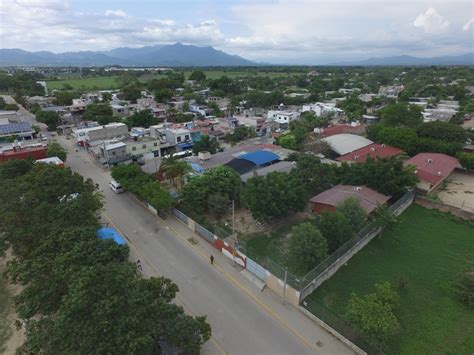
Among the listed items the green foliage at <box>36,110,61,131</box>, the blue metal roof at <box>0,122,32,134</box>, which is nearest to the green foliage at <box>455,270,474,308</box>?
the blue metal roof at <box>0,122,32,134</box>

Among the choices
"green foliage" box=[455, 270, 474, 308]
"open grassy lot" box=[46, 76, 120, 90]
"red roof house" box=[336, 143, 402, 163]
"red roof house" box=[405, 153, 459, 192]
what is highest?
"red roof house" box=[405, 153, 459, 192]

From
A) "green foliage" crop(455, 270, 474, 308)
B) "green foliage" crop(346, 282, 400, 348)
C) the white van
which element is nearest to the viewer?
"green foliage" crop(346, 282, 400, 348)

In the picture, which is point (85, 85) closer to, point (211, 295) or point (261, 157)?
point (261, 157)

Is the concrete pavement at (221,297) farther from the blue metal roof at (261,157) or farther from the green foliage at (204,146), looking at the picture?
the green foliage at (204,146)

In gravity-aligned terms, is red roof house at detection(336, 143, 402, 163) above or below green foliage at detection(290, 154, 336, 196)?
below

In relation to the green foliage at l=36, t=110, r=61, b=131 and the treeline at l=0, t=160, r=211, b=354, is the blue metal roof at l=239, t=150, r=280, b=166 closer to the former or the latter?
the treeline at l=0, t=160, r=211, b=354
